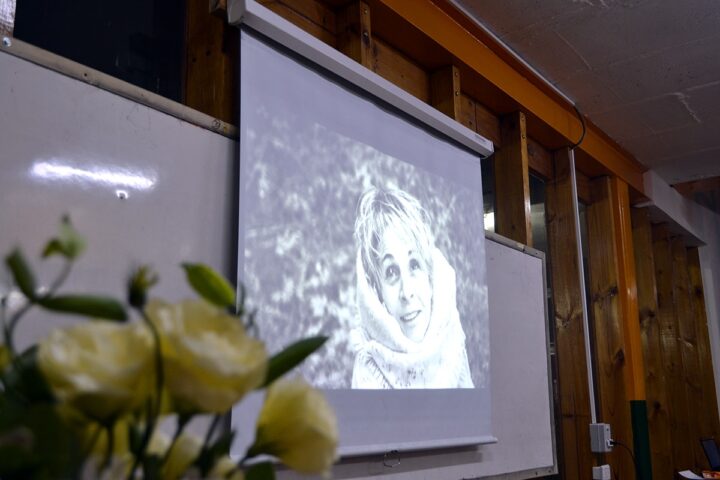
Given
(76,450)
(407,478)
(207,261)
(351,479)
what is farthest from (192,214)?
(76,450)

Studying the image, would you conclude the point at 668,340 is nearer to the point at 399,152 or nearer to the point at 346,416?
the point at 399,152

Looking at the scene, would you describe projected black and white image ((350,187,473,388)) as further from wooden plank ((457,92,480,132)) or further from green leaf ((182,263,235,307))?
green leaf ((182,263,235,307))

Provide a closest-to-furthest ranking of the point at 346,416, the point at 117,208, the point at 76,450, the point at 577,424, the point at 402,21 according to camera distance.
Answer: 1. the point at 76,450
2. the point at 117,208
3. the point at 346,416
4. the point at 402,21
5. the point at 577,424

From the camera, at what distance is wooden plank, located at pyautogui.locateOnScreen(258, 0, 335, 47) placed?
6.40 ft

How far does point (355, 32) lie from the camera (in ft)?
6.89

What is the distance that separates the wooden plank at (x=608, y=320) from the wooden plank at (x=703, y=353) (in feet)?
5.59

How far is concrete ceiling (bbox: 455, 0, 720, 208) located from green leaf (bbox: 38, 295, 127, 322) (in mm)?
2364

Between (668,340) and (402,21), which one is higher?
(402,21)

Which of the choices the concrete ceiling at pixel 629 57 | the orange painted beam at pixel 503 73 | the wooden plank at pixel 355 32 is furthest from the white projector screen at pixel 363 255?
the concrete ceiling at pixel 629 57

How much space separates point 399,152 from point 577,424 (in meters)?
1.83

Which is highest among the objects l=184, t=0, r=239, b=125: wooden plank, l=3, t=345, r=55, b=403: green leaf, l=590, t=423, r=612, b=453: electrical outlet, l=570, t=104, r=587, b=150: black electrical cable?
l=570, t=104, r=587, b=150: black electrical cable

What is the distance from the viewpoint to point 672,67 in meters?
2.96

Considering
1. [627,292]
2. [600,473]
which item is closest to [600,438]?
[600,473]

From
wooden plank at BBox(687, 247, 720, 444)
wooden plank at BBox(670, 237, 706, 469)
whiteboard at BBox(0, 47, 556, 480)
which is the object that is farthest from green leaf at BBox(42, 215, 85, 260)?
wooden plank at BBox(687, 247, 720, 444)
